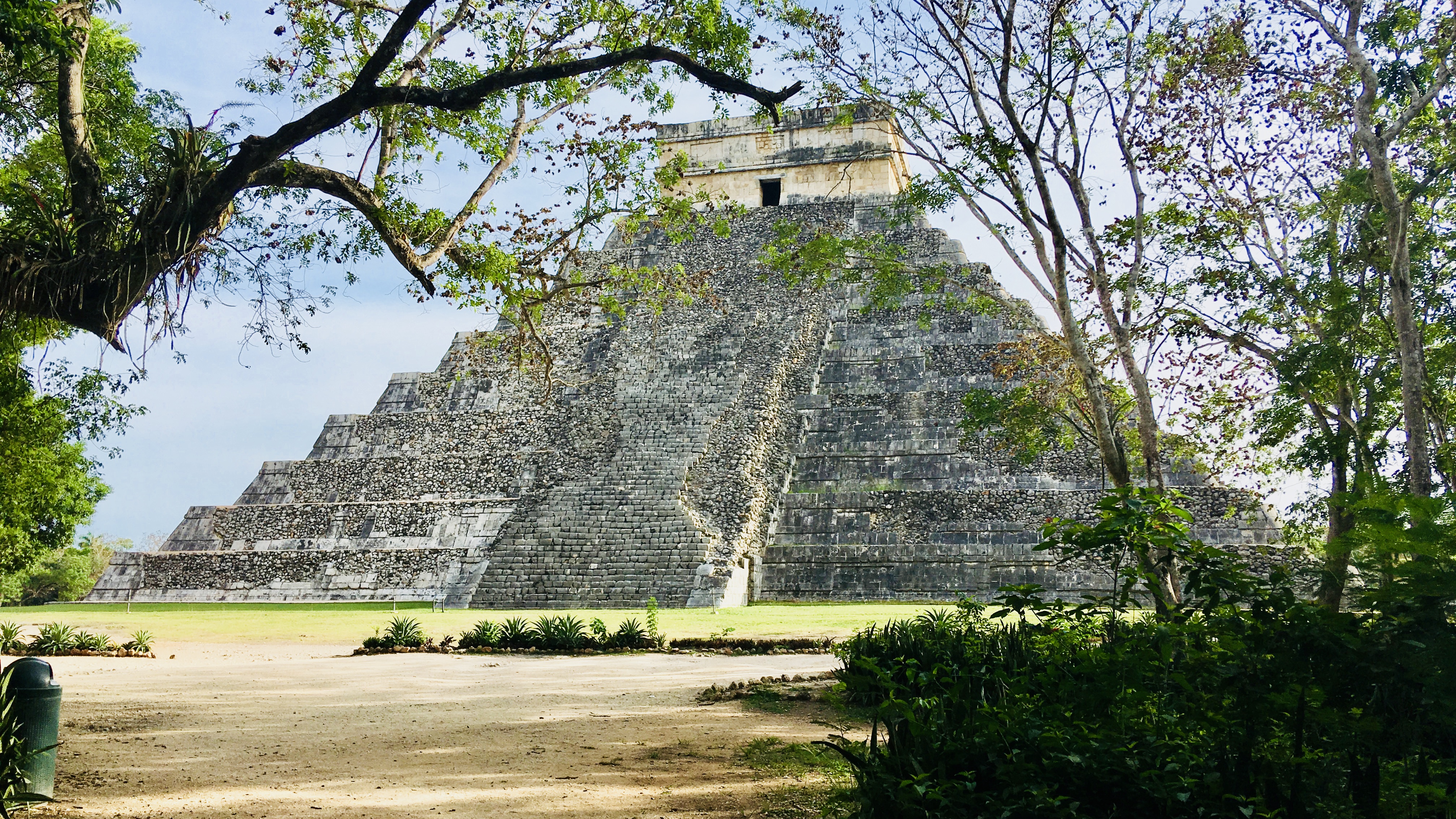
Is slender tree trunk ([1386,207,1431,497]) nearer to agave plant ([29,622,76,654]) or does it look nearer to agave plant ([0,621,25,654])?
agave plant ([0,621,25,654])

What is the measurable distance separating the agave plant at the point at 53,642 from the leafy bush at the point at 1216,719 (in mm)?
8851

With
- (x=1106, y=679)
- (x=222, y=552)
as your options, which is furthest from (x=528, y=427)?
(x=1106, y=679)

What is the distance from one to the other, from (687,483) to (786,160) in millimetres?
11375

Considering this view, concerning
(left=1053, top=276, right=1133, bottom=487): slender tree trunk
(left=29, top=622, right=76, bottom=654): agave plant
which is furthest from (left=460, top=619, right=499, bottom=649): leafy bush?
(left=1053, top=276, right=1133, bottom=487): slender tree trunk

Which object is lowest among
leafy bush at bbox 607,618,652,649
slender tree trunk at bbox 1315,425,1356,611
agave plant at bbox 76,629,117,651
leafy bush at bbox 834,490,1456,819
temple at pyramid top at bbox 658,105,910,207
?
agave plant at bbox 76,629,117,651

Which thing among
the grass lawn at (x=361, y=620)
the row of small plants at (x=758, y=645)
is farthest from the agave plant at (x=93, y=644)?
the row of small plants at (x=758, y=645)

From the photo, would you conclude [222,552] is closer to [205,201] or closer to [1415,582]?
[205,201]

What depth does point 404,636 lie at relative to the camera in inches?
380

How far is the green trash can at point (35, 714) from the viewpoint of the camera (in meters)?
3.41

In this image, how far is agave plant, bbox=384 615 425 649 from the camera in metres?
9.59

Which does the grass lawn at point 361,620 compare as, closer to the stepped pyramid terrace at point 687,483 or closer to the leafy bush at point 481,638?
the stepped pyramid terrace at point 687,483

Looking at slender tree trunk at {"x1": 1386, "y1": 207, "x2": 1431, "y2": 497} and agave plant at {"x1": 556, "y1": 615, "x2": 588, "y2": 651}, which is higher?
slender tree trunk at {"x1": 1386, "y1": 207, "x2": 1431, "y2": 497}

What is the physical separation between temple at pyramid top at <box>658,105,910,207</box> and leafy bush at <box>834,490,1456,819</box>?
21.5m

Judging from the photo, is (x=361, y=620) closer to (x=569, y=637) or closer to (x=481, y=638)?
(x=481, y=638)
